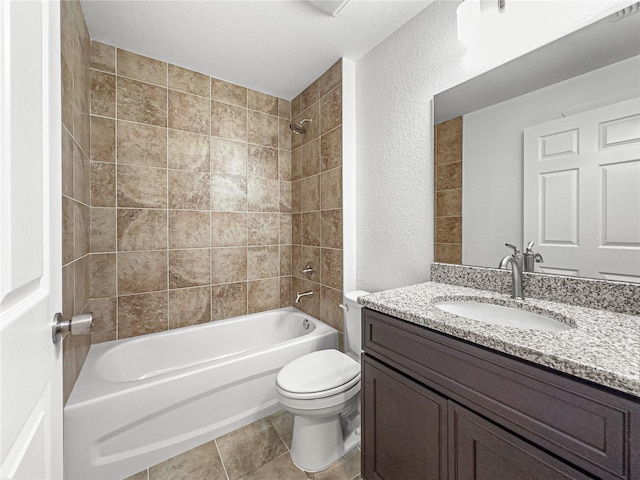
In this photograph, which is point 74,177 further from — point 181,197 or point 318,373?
point 318,373

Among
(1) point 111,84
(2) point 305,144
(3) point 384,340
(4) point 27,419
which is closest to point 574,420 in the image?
(3) point 384,340

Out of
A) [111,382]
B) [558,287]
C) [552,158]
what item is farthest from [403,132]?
[111,382]

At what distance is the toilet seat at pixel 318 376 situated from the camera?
137 centimetres

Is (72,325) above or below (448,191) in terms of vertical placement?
below

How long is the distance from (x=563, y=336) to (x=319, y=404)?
1.03 m

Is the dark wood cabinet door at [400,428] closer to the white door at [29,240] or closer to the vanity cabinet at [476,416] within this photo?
the vanity cabinet at [476,416]

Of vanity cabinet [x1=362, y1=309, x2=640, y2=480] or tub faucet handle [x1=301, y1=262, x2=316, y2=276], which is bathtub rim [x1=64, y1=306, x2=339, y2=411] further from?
vanity cabinet [x1=362, y1=309, x2=640, y2=480]

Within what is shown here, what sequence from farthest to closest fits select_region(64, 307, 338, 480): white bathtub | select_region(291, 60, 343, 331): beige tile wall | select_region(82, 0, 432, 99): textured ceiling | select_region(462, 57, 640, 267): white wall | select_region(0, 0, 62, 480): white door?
select_region(291, 60, 343, 331): beige tile wall, select_region(82, 0, 432, 99): textured ceiling, select_region(64, 307, 338, 480): white bathtub, select_region(462, 57, 640, 267): white wall, select_region(0, 0, 62, 480): white door

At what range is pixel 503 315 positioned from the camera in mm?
1136

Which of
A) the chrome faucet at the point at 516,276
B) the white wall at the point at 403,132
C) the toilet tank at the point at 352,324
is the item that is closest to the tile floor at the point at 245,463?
the toilet tank at the point at 352,324

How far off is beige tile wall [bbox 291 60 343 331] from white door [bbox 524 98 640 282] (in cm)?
118

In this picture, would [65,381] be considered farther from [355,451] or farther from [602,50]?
[602,50]

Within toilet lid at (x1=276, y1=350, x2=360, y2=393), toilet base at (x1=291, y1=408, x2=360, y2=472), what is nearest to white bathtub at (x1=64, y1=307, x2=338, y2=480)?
toilet lid at (x1=276, y1=350, x2=360, y2=393)

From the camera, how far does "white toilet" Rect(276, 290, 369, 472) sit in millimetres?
1357
